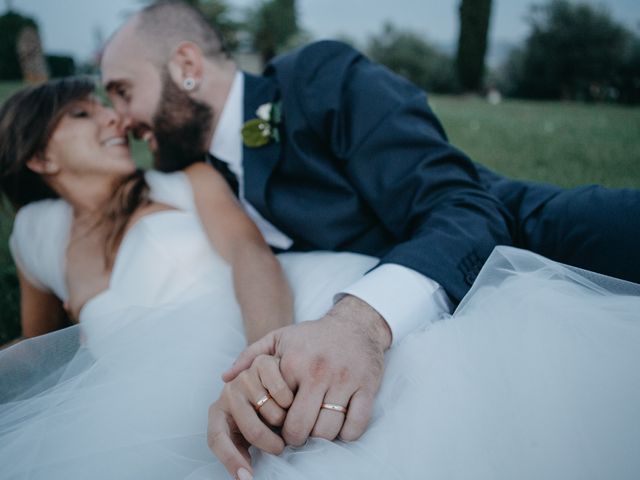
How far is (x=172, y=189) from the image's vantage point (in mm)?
2193

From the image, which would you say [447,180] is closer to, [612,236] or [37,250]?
[612,236]

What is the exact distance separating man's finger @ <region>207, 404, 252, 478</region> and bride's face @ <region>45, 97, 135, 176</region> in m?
1.56

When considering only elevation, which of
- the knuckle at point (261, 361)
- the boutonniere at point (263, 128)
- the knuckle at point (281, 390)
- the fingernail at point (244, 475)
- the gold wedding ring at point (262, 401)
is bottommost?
the fingernail at point (244, 475)

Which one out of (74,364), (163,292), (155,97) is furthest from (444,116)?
(74,364)

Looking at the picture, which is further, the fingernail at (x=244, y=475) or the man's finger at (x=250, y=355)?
the man's finger at (x=250, y=355)

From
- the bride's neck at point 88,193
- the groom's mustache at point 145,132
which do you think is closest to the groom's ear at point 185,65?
the groom's mustache at point 145,132

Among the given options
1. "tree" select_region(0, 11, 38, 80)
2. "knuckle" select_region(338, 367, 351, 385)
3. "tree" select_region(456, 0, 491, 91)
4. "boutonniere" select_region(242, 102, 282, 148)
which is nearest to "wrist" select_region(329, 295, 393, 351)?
→ "knuckle" select_region(338, 367, 351, 385)

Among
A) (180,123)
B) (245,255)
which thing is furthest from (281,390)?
(180,123)

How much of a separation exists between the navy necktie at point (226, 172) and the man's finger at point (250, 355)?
4.14ft

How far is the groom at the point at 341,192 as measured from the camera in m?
1.09

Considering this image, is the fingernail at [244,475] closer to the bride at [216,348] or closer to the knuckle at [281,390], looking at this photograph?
the bride at [216,348]

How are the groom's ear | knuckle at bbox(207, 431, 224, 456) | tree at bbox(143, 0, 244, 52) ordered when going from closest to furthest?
knuckle at bbox(207, 431, 224, 456) → the groom's ear → tree at bbox(143, 0, 244, 52)

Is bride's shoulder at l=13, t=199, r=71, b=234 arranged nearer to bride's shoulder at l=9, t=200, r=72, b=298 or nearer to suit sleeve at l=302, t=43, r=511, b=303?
bride's shoulder at l=9, t=200, r=72, b=298

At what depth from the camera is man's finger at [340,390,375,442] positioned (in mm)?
1000
